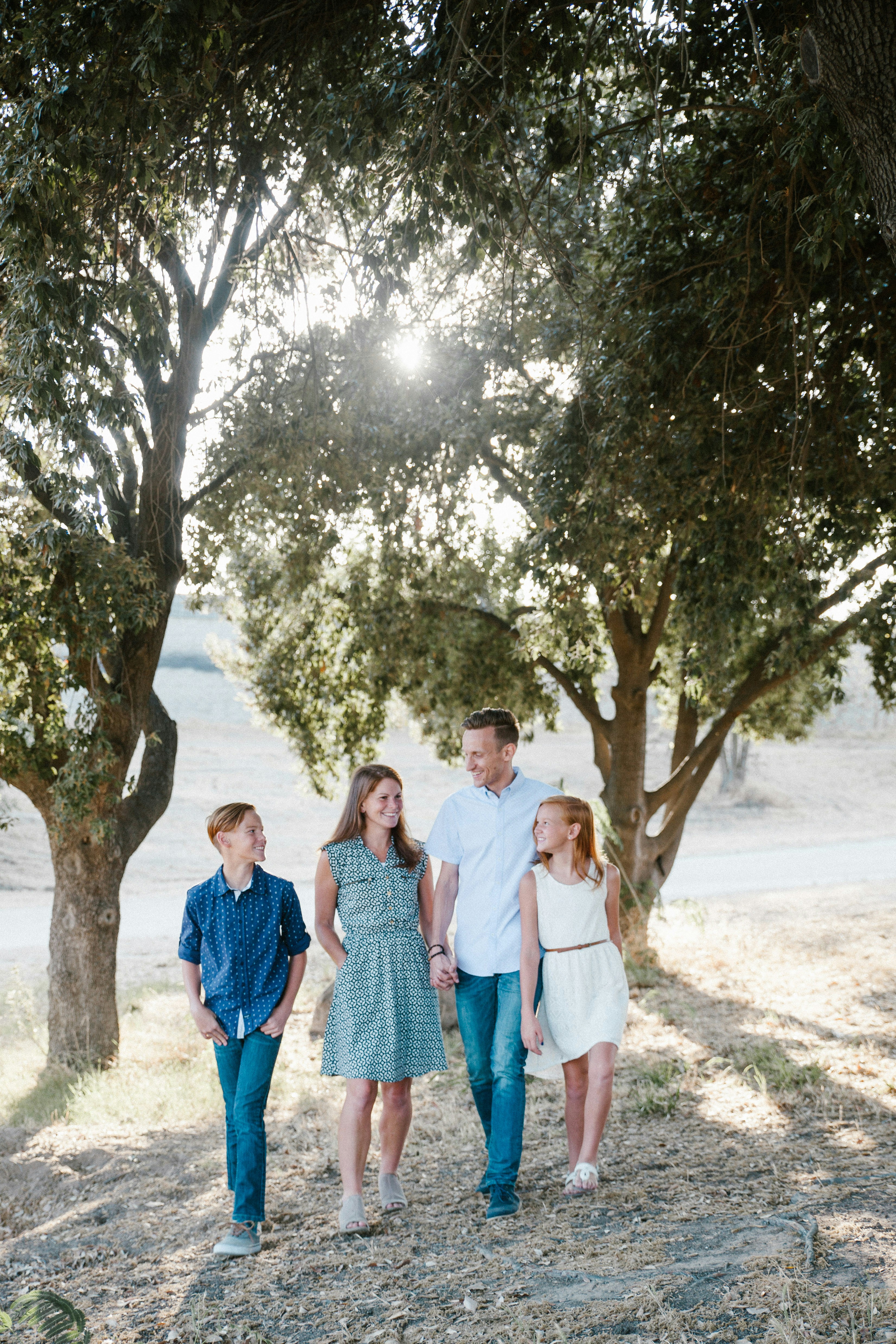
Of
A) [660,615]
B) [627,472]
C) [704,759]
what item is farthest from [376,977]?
[704,759]

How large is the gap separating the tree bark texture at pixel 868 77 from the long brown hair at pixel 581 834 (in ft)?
8.37

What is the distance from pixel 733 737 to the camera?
37875mm

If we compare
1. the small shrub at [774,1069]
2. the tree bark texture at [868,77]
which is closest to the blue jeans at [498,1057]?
the small shrub at [774,1069]

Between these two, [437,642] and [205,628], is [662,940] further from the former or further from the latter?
[205,628]

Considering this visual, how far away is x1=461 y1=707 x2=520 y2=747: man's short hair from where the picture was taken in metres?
4.51

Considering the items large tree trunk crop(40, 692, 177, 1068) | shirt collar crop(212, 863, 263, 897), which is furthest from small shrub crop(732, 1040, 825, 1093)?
large tree trunk crop(40, 692, 177, 1068)

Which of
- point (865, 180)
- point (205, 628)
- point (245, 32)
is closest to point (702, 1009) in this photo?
point (865, 180)

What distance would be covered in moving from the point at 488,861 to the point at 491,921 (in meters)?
0.26

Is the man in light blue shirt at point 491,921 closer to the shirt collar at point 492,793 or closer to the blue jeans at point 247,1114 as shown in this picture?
the shirt collar at point 492,793

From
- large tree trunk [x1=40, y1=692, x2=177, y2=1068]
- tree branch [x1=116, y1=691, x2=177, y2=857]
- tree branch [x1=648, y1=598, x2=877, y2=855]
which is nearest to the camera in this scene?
large tree trunk [x1=40, y1=692, x2=177, y2=1068]

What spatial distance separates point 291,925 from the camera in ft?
14.4

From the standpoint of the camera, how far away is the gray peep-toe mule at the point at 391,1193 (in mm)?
4445

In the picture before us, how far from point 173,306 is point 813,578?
6.10m

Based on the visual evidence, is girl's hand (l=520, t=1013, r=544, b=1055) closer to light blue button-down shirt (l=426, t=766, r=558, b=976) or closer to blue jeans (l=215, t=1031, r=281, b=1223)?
light blue button-down shirt (l=426, t=766, r=558, b=976)
